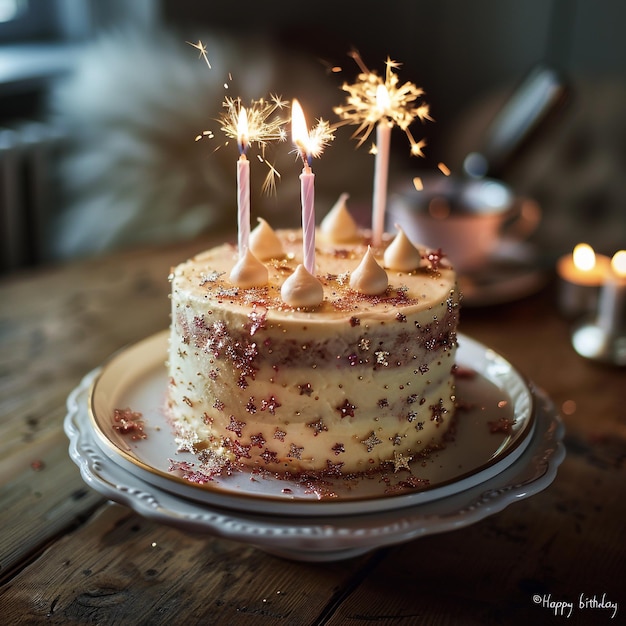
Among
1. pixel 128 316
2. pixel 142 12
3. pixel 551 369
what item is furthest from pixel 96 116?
pixel 551 369

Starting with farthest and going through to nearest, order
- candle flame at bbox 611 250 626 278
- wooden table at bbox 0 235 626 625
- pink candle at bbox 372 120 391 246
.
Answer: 1. candle flame at bbox 611 250 626 278
2. pink candle at bbox 372 120 391 246
3. wooden table at bbox 0 235 626 625

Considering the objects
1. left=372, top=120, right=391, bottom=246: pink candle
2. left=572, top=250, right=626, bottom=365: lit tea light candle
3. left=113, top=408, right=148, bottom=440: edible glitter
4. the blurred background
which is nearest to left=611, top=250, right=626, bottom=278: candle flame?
left=572, top=250, right=626, bottom=365: lit tea light candle

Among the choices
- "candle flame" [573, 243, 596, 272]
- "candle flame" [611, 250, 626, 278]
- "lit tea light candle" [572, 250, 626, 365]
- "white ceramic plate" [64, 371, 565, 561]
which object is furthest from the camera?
"candle flame" [573, 243, 596, 272]

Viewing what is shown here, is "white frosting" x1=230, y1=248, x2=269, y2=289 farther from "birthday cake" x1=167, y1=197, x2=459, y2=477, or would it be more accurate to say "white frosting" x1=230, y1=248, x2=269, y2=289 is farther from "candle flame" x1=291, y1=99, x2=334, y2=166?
"candle flame" x1=291, y1=99, x2=334, y2=166

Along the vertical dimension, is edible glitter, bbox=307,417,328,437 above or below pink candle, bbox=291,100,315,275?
below

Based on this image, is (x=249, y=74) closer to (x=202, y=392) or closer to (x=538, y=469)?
(x=202, y=392)

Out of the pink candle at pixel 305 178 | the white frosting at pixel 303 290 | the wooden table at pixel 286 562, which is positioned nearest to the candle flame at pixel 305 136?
the pink candle at pixel 305 178
